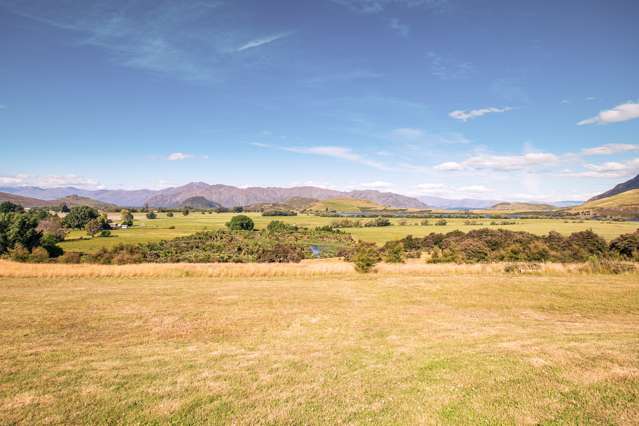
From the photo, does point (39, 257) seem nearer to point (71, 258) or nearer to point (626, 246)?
point (71, 258)

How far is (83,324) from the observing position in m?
13.2

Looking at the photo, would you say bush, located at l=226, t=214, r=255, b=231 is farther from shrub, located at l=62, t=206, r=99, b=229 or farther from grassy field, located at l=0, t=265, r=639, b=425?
grassy field, located at l=0, t=265, r=639, b=425

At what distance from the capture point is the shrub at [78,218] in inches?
4449

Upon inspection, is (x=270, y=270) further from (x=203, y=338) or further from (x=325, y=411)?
(x=325, y=411)

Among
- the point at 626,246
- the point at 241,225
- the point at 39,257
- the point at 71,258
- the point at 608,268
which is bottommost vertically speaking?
the point at 71,258

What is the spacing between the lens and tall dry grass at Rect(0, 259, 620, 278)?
2731 centimetres

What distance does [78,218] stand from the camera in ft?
379

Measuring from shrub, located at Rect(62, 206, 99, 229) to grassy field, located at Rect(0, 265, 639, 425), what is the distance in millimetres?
113949

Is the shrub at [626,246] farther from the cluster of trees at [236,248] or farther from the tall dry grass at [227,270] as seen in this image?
the cluster of trees at [236,248]

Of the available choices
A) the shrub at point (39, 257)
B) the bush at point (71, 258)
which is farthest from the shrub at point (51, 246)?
the shrub at point (39, 257)

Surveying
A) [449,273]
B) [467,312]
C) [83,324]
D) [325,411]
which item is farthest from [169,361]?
[449,273]

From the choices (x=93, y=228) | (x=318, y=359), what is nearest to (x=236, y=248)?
(x=93, y=228)

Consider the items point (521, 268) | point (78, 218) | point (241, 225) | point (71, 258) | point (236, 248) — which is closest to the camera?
point (521, 268)

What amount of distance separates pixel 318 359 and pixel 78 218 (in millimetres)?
133536
